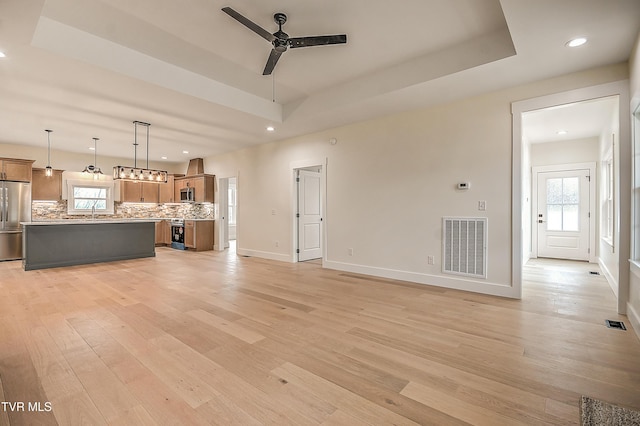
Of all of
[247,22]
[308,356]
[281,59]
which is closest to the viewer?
[308,356]

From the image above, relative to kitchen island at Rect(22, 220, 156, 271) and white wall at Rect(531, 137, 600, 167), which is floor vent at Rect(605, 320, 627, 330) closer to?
white wall at Rect(531, 137, 600, 167)

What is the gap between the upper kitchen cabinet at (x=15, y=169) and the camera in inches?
272

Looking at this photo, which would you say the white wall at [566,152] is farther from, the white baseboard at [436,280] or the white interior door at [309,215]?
the white interior door at [309,215]

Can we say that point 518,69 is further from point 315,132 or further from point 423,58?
point 315,132

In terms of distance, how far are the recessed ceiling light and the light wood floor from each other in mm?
2761

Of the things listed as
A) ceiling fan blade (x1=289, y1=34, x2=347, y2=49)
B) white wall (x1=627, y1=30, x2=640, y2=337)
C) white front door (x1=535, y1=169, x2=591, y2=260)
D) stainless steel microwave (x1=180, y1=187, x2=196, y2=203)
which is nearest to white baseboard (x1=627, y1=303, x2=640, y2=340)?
white wall (x1=627, y1=30, x2=640, y2=337)

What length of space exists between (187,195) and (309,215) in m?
4.40

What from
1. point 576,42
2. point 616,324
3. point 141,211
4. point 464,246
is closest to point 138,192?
point 141,211

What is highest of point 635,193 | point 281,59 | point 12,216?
point 281,59

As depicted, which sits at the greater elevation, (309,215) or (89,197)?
(89,197)

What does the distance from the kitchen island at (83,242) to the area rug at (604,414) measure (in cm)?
794

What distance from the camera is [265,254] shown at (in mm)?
7242

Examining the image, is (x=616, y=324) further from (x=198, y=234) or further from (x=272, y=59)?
(x=198, y=234)

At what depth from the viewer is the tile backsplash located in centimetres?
807
